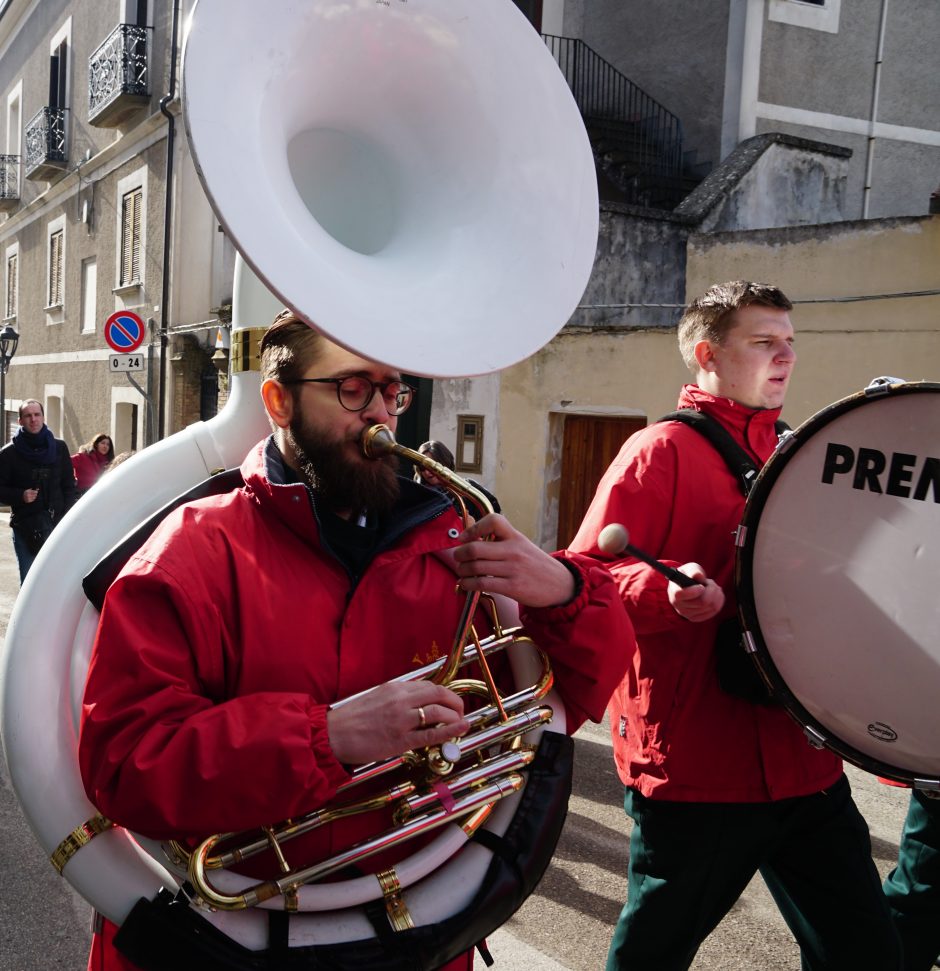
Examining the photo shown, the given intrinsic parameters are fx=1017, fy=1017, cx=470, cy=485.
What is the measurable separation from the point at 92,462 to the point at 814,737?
8450 millimetres

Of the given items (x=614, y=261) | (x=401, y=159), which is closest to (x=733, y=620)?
(x=401, y=159)

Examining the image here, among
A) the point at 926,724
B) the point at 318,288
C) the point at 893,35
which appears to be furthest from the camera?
the point at 893,35

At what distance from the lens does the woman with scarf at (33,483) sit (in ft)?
24.7

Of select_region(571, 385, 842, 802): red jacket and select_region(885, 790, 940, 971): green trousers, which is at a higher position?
select_region(571, 385, 842, 802): red jacket

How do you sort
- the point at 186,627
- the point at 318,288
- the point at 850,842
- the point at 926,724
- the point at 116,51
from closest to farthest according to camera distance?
the point at 318,288 < the point at 186,627 < the point at 926,724 < the point at 850,842 < the point at 116,51

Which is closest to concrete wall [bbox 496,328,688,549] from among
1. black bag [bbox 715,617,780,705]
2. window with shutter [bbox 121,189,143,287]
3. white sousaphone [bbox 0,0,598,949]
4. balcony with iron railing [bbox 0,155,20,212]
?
black bag [bbox 715,617,780,705]

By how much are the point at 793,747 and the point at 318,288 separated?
1.54m

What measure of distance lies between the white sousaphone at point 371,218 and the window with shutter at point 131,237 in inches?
600

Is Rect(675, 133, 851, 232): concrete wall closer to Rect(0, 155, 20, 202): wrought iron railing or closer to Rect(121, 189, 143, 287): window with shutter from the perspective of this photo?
Rect(121, 189, 143, 287): window with shutter

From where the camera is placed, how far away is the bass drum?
2031mm

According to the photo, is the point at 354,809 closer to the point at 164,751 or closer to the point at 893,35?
the point at 164,751

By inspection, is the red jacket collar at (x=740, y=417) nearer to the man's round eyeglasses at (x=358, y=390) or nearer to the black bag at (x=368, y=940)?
the man's round eyeglasses at (x=358, y=390)

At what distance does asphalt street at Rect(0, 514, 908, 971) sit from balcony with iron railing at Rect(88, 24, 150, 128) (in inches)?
528

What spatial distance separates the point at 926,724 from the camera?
80.6 inches
